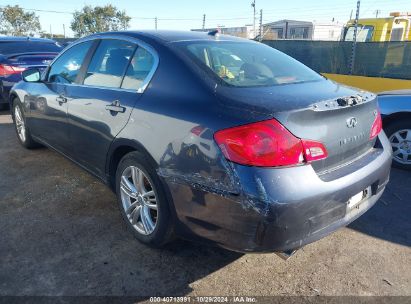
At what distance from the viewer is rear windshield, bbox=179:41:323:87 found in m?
2.63

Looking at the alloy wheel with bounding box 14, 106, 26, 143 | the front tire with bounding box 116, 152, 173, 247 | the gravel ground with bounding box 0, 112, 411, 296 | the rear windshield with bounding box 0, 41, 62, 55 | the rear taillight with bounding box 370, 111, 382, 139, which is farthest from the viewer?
the rear windshield with bounding box 0, 41, 62, 55

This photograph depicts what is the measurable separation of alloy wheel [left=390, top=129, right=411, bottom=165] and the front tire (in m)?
3.35

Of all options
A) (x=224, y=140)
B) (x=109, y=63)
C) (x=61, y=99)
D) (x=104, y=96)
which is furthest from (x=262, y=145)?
(x=61, y=99)

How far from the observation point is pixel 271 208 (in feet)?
6.56

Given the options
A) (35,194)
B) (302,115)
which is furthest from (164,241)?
(35,194)

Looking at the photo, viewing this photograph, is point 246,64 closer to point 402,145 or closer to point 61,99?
point 61,99

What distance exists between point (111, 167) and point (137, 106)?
2.31ft

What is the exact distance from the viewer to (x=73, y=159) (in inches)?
151

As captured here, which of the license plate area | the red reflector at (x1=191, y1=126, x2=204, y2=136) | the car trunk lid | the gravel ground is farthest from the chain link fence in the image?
the red reflector at (x1=191, y1=126, x2=204, y2=136)

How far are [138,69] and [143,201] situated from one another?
1025 millimetres

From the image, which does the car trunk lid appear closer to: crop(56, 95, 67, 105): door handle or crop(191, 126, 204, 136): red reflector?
crop(191, 126, 204, 136): red reflector

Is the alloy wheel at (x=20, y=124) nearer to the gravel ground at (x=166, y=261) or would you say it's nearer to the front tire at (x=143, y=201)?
the gravel ground at (x=166, y=261)


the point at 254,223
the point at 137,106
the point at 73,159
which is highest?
the point at 137,106

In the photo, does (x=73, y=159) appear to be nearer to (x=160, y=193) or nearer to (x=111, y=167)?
(x=111, y=167)
